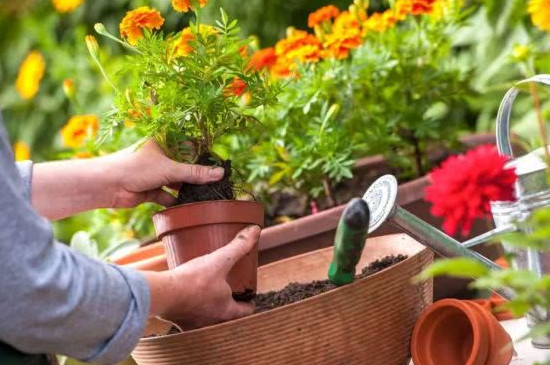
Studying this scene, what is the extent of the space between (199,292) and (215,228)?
193 millimetres

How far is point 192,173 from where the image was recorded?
1.50 m

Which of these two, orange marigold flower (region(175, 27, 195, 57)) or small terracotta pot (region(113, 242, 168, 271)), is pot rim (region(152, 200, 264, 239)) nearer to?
orange marigold flower (region(175, 27, 195, 57))

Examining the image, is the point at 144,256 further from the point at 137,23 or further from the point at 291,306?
the point at 291,306

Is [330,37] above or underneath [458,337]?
above

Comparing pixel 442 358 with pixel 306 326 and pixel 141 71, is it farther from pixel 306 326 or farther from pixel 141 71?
pixel 141 71

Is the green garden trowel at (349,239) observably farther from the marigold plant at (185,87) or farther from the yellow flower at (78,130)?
the yellow flower at (78,130)

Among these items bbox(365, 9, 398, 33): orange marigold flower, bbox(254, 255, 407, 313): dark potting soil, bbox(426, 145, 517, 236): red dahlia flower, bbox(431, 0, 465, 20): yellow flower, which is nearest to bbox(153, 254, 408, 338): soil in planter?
bbox(254, 255, 407, 313): dark potting soil

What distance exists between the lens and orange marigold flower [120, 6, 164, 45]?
5.03ft

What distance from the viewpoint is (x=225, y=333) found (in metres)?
1.28

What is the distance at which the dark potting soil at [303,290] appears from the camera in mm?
1448

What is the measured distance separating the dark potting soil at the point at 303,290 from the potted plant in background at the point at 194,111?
4cm

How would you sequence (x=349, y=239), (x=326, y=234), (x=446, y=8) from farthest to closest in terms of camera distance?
(x=446, y=8), (x=326, y=234), (x=349, y=239)

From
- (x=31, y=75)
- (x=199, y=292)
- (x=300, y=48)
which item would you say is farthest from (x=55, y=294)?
(x=31, y=75)

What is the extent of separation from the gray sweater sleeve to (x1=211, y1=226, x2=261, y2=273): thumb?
16cm
